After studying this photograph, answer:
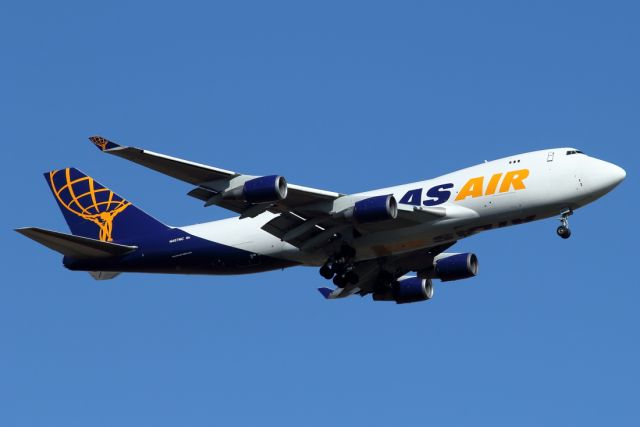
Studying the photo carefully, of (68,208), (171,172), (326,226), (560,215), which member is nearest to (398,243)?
(326,226)

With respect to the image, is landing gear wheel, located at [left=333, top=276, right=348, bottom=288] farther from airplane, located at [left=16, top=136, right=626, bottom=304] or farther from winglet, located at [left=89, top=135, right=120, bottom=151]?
winglet, located at [left=89, top=135, right=120, bottom=151]

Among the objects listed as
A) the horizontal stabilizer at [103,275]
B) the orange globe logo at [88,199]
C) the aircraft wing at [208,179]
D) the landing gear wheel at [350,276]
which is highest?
the orange globe logo at [88,199]

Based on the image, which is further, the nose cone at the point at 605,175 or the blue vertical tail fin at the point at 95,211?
the blue vertical tail fin at the point at 95,211

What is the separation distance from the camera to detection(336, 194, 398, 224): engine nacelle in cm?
4541

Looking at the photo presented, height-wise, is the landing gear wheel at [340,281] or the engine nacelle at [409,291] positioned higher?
the engine nacelle at [409,291]

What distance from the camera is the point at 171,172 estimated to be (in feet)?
146

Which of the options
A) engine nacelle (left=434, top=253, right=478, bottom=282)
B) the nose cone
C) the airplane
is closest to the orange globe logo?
the airplane

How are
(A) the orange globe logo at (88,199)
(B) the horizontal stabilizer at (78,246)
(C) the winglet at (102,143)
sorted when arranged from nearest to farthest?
(C) the winglet at (102,143) → (B) the horizontal stabilizer at (78,246) → (A) the orange globe logo at (88,199)

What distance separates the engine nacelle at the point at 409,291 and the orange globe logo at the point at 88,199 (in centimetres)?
1256

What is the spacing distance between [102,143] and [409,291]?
17.3m

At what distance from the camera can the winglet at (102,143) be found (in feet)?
140

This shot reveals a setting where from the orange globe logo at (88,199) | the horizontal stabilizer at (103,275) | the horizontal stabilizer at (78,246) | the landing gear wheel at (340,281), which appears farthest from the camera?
the orange globe logo at (88,199)

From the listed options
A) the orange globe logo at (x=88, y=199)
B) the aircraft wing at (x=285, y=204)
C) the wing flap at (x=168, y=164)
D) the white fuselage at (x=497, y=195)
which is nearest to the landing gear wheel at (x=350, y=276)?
the white fuselage at (x=497, y=195)

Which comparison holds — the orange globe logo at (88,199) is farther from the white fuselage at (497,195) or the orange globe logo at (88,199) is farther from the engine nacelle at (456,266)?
the engine nacelle at (456,266)
